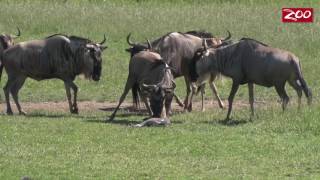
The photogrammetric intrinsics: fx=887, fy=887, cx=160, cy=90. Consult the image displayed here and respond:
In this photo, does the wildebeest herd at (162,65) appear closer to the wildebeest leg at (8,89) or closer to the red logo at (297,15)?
the wildebeest leg at (8,89)

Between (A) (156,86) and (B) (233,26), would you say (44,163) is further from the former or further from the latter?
(B) (233,26)

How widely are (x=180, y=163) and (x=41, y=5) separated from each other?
67.7ft

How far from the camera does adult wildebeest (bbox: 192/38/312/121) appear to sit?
1731 cm

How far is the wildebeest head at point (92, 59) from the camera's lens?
754 inches

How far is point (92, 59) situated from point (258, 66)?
12.6 ft

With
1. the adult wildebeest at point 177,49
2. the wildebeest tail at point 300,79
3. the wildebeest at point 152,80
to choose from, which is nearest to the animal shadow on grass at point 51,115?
the wildebeest at point 152,80

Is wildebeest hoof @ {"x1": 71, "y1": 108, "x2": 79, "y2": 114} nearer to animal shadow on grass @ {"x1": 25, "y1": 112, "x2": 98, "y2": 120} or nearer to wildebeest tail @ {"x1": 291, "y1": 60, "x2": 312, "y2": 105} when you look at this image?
animal shadow on grass @ {"x1": 25, "y1": 112, "x2": 98, "y2": 120}

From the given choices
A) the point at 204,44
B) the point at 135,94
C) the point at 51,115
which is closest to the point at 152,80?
the point at 135,94

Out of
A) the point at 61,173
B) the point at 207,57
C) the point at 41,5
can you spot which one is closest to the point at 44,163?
the point at 61,173

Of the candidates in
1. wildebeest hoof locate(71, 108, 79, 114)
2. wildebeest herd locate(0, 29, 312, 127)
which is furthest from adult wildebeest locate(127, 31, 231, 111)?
wildebeest hoof locate(71, 108, 79, 114)

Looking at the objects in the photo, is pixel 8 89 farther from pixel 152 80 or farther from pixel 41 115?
pixel 152 80

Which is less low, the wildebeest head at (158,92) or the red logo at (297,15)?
the wildebeest head at (158,92)

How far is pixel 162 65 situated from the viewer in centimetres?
1739

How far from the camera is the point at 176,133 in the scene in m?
15.2
